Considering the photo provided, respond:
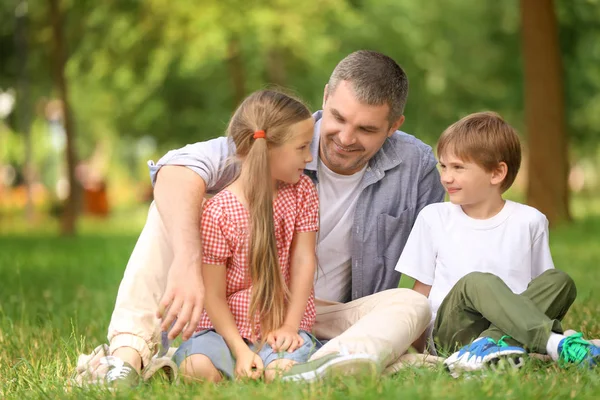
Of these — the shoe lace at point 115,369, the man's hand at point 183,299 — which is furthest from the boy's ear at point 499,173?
the shoe lace at point 115,369

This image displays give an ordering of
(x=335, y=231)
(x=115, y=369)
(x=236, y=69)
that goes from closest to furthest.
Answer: (x=115, y=369) < (x=335, y=231) < (x=236, y=69)

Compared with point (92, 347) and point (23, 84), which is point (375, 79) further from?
point (23, 84)

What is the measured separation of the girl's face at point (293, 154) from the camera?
4199 mm

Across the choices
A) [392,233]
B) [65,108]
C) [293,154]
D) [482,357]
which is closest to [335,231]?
[392,233]

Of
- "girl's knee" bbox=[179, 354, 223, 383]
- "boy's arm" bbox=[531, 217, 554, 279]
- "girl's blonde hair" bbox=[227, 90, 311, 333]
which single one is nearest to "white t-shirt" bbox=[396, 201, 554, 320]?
"boy's arm" bbox=[531, 217, 554, 279]

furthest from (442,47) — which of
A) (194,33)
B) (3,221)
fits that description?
(3,221)

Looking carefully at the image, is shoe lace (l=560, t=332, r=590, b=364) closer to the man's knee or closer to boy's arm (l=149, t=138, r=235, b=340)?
the man's knee

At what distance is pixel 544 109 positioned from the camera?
44.7ft

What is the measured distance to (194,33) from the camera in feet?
59.1

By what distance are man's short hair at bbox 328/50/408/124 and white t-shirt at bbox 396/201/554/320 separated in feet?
1.94

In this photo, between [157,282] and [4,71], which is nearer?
[157,282]

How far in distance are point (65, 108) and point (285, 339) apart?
14.0 m

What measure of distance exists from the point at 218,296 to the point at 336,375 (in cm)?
79

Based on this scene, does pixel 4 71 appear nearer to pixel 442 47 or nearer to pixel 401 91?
pixel 442 47
